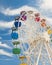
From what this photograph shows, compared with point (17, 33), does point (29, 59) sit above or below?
below

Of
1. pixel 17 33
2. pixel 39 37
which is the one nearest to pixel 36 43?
pixel 39 37

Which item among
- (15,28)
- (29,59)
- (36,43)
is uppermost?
(15,28)

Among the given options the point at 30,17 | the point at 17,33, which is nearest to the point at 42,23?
the point at 30,17

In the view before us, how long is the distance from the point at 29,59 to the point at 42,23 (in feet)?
13.1

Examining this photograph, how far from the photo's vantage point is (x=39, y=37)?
22203 millimetres

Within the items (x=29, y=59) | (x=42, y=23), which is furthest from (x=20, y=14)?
(x=29, y=59)

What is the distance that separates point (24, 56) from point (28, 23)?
10.2 feet

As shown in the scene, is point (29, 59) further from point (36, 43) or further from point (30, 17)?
point (30, 17)

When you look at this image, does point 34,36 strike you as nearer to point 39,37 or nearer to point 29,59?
point 39,37

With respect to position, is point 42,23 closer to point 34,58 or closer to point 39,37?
point 39,37

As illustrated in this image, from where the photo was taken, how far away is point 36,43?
22.3 meters

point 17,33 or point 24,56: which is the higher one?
point 17,33

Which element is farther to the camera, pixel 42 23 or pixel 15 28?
pixel 42 23

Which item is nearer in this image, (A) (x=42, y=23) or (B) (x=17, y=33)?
(B) (x=17, y=33)
